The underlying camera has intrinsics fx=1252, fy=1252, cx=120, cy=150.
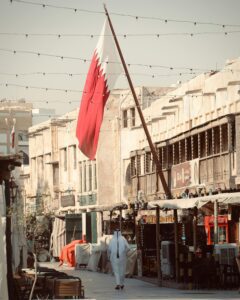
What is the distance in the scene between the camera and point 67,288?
82.5ft

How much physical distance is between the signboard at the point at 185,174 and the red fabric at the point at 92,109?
14.5 meters

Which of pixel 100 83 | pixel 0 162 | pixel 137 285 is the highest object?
pixel 100 83

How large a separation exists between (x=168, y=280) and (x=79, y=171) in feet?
153

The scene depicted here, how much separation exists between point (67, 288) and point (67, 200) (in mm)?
57475

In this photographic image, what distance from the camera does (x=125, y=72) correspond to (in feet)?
133

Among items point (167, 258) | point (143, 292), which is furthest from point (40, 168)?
point (143, 292)

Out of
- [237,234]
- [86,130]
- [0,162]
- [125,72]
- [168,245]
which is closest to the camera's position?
[0,162]

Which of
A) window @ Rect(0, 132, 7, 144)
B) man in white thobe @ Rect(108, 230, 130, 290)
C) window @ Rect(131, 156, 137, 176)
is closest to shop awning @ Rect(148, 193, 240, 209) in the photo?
man in white thobe @ Rect(108, 230, 130, 290)

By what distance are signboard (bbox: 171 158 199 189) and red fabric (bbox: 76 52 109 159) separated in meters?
14.5

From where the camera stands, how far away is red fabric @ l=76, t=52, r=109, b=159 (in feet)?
120

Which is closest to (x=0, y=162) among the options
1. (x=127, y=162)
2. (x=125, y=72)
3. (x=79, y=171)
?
(x=125, y=72)

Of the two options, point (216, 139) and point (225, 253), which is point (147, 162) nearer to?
point (216, 139)

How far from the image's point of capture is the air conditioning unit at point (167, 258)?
34.4 meters

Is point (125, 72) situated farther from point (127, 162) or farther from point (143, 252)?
point (127, 162)
